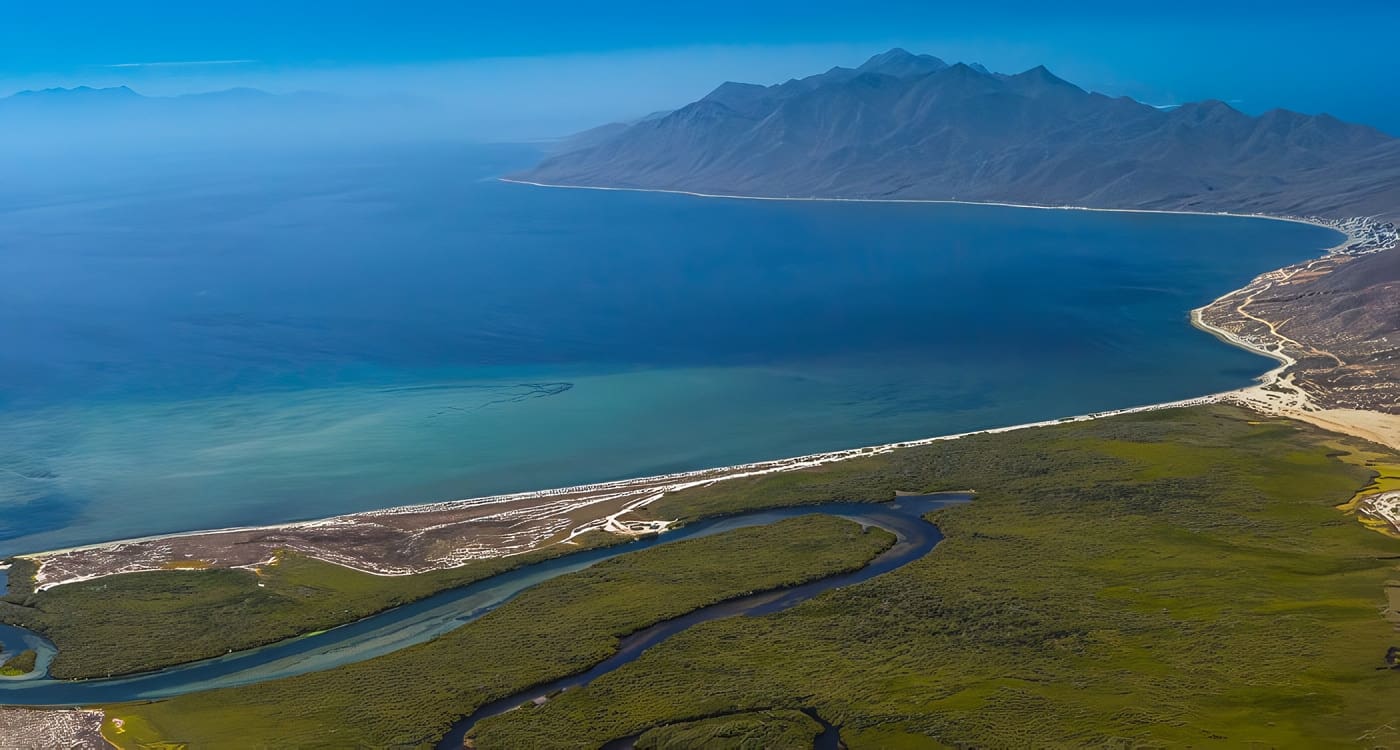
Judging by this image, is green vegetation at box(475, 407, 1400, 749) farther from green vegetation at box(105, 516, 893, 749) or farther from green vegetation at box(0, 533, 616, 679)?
green vegetation at box(0, 533, 616, 679)

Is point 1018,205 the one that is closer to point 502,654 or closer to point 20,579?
point 502,654

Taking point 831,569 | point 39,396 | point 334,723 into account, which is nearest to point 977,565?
point 831,569

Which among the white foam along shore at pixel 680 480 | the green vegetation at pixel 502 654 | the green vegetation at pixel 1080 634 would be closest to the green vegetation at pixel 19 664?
the green vegetation at pixel 502 654

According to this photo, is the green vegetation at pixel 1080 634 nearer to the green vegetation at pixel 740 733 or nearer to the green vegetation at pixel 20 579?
the green vegetation at pixel 740 733

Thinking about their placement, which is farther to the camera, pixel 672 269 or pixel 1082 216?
pixel 1082 216

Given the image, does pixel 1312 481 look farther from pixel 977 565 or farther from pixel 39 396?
pixel 39 396

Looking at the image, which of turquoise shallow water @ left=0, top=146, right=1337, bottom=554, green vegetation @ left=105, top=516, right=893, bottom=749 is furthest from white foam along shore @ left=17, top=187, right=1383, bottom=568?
green vegetation @ left=105, top=516, right=893, bottom=749

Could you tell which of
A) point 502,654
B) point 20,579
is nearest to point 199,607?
point 20,579
